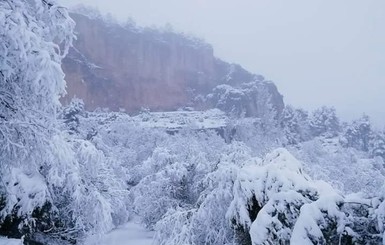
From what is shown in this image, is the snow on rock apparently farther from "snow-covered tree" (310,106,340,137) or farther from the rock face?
the rock face

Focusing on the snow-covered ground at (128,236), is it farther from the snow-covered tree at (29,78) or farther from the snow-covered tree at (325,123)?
the snow-covered tree at (325,123)

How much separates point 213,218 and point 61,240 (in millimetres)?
4622

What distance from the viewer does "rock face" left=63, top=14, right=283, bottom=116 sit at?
98250 millimetres

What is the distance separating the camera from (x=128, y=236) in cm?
2109

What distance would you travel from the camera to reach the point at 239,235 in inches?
298

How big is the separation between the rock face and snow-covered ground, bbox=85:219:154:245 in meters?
74.4

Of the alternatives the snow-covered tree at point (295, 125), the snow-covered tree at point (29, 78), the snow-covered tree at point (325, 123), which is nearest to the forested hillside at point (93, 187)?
the snow-covered tree at point (29, 78)

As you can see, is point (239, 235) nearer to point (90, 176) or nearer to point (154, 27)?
point (90, 176)

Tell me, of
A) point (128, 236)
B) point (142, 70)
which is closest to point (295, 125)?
point (142, 70)

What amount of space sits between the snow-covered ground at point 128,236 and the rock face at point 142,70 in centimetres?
7439

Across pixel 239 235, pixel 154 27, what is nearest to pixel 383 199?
pixel 239 235

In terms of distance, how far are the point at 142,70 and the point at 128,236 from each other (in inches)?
3721

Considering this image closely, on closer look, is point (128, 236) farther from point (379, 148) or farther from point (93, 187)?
point (379, 148)

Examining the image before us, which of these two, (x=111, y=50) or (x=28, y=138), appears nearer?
(x=28, y=138)
